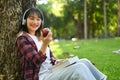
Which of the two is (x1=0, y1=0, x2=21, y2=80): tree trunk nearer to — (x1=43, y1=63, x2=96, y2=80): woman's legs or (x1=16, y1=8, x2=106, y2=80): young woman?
(x1=16, y1=8, x2=106, y2=80): young woman

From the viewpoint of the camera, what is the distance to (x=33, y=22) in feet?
15.1

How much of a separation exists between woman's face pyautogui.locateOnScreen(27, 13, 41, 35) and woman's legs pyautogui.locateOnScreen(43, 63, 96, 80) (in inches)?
30.5

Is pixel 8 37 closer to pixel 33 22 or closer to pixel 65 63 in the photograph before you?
pixel 33 22

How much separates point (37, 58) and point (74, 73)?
1.71ft

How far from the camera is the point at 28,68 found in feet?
14.2

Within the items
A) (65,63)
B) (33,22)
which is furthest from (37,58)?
(33,22)

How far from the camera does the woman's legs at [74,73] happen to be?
4098 mm

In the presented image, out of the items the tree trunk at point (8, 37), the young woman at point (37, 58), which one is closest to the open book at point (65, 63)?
the young woman at point (37, 58)

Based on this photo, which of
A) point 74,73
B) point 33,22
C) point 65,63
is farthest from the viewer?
point 33,22

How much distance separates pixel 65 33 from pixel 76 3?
49.7 ft

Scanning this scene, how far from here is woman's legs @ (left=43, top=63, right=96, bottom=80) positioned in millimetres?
4098

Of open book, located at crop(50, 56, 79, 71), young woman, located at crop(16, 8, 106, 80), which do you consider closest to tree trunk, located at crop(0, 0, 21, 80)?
young woman, located at crop(16, 8, 106, 80)

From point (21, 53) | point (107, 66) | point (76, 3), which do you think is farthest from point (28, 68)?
point (76, 3)

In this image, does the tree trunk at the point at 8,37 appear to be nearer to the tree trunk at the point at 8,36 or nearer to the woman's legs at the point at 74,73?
the tree trunk at the point at 8,36
